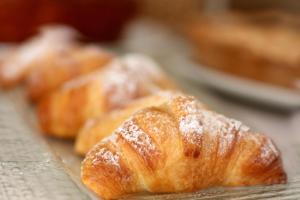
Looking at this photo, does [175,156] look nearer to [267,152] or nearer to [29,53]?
[267,152]

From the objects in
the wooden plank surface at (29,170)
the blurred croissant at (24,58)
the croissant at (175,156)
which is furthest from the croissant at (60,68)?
the croissant at (175,156)

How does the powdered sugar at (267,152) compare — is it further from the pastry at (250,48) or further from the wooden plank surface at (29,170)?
the pastry at (250,48)

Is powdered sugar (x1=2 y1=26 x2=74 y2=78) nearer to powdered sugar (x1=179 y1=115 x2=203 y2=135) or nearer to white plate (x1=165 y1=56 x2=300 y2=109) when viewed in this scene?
white plate (x1=165 y1=56 x2=300 y2=109)

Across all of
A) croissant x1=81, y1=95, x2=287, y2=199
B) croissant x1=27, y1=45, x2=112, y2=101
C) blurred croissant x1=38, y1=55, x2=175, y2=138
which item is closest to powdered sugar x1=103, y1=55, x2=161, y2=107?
blurred croissant x1=38, y1=55, x2=175, y2=138

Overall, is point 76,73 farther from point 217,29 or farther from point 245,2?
point 245,2

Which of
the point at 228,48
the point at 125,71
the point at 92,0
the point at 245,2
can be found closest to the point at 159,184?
the point at 125,71

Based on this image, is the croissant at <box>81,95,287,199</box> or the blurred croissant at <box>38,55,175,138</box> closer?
the croissant at <box>81,95,287,199</box>

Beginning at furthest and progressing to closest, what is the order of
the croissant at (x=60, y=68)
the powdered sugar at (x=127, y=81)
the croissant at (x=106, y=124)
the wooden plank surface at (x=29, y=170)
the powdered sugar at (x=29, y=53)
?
1. the powdered sugar at (x=29, y=53)
2. the croissant at (x=60, y=68)
3. the powdered sugar at (x=127, y=81)
4. the croissant at (x=106, y=124)
5. the wooden plank surface at (x=29, y=170)
